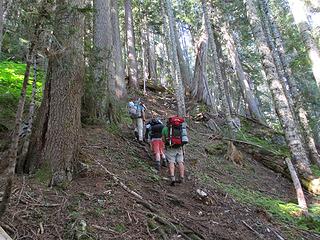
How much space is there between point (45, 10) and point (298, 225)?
271 inches

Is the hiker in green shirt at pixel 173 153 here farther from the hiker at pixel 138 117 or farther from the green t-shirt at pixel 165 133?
the hiker at pixel 138 117

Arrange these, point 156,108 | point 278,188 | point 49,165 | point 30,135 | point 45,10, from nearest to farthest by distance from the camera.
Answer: point 45,10
point 49,165
point 30,135
point 278,188
point 156,108

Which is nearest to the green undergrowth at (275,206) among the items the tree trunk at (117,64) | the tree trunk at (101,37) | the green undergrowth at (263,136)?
the tree trunk at (101,37)

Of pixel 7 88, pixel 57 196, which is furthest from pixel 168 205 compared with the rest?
pixel 7 88

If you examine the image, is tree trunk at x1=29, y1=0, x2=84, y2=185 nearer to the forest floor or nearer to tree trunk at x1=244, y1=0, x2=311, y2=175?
the forest floor

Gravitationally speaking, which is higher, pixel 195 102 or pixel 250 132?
pixel 195 102

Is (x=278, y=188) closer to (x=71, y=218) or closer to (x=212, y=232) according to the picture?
(x=212, y=232)

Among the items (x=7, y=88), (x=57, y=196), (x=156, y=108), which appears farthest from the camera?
(x=156, y=108)

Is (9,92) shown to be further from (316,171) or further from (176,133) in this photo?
(316,171)

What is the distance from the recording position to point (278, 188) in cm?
1096

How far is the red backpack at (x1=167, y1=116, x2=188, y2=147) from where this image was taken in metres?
8.31

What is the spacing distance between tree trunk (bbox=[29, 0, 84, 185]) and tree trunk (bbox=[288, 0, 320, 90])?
33.3ft

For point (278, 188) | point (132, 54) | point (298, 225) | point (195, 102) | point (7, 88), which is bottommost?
point (298, 225)

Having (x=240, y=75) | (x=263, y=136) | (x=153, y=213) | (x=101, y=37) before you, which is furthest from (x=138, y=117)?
(x=240, y=75)
